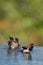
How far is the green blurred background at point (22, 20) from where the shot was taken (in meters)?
14.0

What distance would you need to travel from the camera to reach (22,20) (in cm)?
1470

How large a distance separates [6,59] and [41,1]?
22.8ft

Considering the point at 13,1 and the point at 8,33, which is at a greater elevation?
the point at 13,1

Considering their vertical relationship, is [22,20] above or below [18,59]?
above

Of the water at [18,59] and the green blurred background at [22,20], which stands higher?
the green blurred background at [22,20]

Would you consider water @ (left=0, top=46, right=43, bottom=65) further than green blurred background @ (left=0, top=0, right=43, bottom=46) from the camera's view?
No

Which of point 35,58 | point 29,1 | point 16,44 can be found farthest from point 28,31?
point 35,58

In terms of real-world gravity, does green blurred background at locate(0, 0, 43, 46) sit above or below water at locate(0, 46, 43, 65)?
above

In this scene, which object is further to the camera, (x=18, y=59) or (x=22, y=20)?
(x=22, y=20)

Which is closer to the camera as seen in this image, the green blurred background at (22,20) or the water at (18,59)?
the water at (18,59)

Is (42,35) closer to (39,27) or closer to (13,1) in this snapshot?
(39,27)

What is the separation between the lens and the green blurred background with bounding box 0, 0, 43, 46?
45.8 feet

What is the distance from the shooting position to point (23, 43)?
13.3 meters

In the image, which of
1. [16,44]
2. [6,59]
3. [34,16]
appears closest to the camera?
[6,59]
